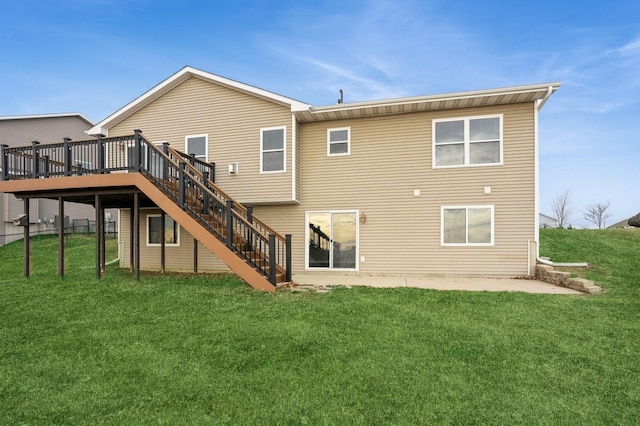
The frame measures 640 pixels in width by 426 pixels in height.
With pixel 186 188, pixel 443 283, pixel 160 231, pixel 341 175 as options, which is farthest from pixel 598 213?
pixel 186 188

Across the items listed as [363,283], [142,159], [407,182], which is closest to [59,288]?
[142,159]

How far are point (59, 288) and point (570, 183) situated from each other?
147 feet

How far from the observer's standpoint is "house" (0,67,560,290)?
30.2 ft

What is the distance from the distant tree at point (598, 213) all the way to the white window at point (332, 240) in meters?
40.7

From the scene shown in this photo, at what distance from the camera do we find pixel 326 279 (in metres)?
9.44

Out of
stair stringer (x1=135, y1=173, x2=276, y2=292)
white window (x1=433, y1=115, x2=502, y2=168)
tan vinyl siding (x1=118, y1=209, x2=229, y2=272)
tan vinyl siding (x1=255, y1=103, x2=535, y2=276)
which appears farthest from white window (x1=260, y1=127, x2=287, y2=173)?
white window (x1=433, y1=115, x2=502, y2=168)

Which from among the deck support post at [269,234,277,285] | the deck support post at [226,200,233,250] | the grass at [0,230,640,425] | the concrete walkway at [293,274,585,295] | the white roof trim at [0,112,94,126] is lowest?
the concrete walkway at [293,274,585,295]

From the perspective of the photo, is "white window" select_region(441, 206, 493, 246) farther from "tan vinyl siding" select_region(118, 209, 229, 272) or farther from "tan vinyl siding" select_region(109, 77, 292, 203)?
"tan vinyl siding" select_region(118, 209, 229, 272)

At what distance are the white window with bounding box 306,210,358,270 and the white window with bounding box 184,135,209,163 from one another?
4.11 m

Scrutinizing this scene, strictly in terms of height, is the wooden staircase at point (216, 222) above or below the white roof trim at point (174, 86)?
below

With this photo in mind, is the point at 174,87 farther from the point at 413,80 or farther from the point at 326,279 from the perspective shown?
the point at 413,80

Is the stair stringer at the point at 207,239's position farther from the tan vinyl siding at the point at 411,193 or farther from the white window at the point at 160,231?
the white window at the point at 160,231

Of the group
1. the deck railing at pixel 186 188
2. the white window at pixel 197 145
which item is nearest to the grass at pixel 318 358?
the deck railing at pixel 186 188

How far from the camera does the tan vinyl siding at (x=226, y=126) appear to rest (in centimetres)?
1061
